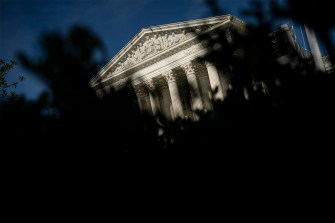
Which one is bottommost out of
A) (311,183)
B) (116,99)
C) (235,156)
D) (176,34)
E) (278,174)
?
(311,183)

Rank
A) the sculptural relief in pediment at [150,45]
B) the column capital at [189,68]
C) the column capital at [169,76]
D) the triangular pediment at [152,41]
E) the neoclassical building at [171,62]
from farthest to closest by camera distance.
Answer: the column capital at [169,76] < the sculptural relief in pediment at [150,45] < the column capital at [189,68] < the triangular pediment at [152,41] < the neoclassical building at [171,62]

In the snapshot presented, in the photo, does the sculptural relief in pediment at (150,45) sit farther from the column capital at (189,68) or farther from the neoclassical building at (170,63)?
the column capital at (189,68)

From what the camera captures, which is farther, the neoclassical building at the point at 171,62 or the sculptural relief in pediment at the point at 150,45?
the sculptural relief in pediment at the point at 150,45

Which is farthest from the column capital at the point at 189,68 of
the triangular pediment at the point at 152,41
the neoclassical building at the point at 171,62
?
the triangular pediment at the point at 152,41

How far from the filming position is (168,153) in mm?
3096

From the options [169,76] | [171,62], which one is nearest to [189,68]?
[171,62]

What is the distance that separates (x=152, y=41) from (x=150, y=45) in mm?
444

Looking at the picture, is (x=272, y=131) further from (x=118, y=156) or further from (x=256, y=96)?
(x=118, y=156)

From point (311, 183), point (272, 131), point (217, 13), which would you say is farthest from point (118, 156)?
point (217, 13)

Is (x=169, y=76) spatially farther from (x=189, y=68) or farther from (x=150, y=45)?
(x=150, y=45)

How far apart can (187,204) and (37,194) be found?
1798mm

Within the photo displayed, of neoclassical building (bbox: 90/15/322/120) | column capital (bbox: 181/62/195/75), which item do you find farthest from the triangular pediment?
column capital (bbox: 181/62/195/75)

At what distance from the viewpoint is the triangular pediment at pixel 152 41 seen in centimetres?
1886

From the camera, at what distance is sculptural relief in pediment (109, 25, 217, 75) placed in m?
20.0
